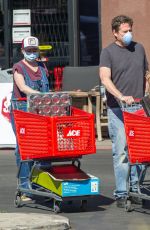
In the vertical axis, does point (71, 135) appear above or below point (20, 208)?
above

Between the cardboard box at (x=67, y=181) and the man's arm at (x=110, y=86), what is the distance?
0.91m

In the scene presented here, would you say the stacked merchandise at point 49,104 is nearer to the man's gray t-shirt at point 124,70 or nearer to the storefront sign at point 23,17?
the man's gray t-shirt at point 124,70

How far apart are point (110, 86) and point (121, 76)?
28cm

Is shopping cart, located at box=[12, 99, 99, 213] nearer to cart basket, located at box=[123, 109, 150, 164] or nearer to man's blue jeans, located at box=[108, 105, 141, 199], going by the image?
man's blue jeans, located at box=[108, 105, 141, 199]

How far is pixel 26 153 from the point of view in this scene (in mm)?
9234

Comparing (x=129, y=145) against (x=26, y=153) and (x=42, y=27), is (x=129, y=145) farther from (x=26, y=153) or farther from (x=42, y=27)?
(x=42, y=27)

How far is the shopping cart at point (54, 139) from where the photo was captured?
9008 mm

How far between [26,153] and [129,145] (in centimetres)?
113

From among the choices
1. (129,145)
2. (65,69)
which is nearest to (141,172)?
(129,145)

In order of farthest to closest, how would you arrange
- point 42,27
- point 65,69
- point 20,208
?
point 42,27 → point 65,69 → point 20,208

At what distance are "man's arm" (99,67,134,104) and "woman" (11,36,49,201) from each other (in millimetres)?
807

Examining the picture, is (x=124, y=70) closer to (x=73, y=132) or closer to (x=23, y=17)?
(x=73, y=132)

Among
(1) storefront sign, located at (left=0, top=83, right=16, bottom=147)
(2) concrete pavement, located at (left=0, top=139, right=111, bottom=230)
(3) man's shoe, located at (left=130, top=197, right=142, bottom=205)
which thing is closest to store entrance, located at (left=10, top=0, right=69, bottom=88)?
(1) storefront sign, located at (left=0, top=83, right=16, bottom=147)

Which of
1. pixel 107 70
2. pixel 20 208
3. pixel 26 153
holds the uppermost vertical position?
pixel 107 70
